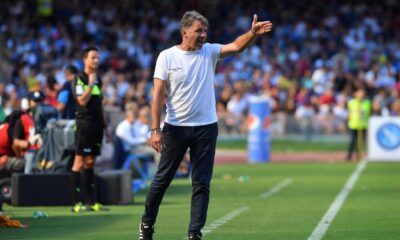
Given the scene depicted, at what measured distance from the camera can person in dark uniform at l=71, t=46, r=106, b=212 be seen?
1495 cm

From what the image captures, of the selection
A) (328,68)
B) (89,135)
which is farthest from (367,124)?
(89,135)

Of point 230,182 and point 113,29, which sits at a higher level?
point 113,29

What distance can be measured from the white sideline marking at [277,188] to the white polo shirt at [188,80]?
27.0 ft

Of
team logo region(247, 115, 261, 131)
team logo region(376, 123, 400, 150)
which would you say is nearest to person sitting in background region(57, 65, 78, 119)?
team logo region(247, 115, 261, 131)

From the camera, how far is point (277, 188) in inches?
819

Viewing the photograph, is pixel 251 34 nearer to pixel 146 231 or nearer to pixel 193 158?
pixel 193 158

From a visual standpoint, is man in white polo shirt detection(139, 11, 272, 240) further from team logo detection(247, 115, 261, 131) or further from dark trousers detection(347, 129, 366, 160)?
dark trousers detection(347, 129, 366, 160)

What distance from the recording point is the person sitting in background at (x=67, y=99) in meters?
18.1

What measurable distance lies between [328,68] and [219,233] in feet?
100

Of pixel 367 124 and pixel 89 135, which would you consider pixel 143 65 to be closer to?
pixel 367 124

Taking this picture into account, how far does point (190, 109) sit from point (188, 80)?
267 mm

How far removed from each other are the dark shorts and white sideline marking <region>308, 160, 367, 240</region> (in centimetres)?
315

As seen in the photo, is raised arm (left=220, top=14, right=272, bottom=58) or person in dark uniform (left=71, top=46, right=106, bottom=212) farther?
person in dark uniform (left=71, top=46, right=106, bottom=212)

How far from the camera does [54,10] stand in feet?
143
